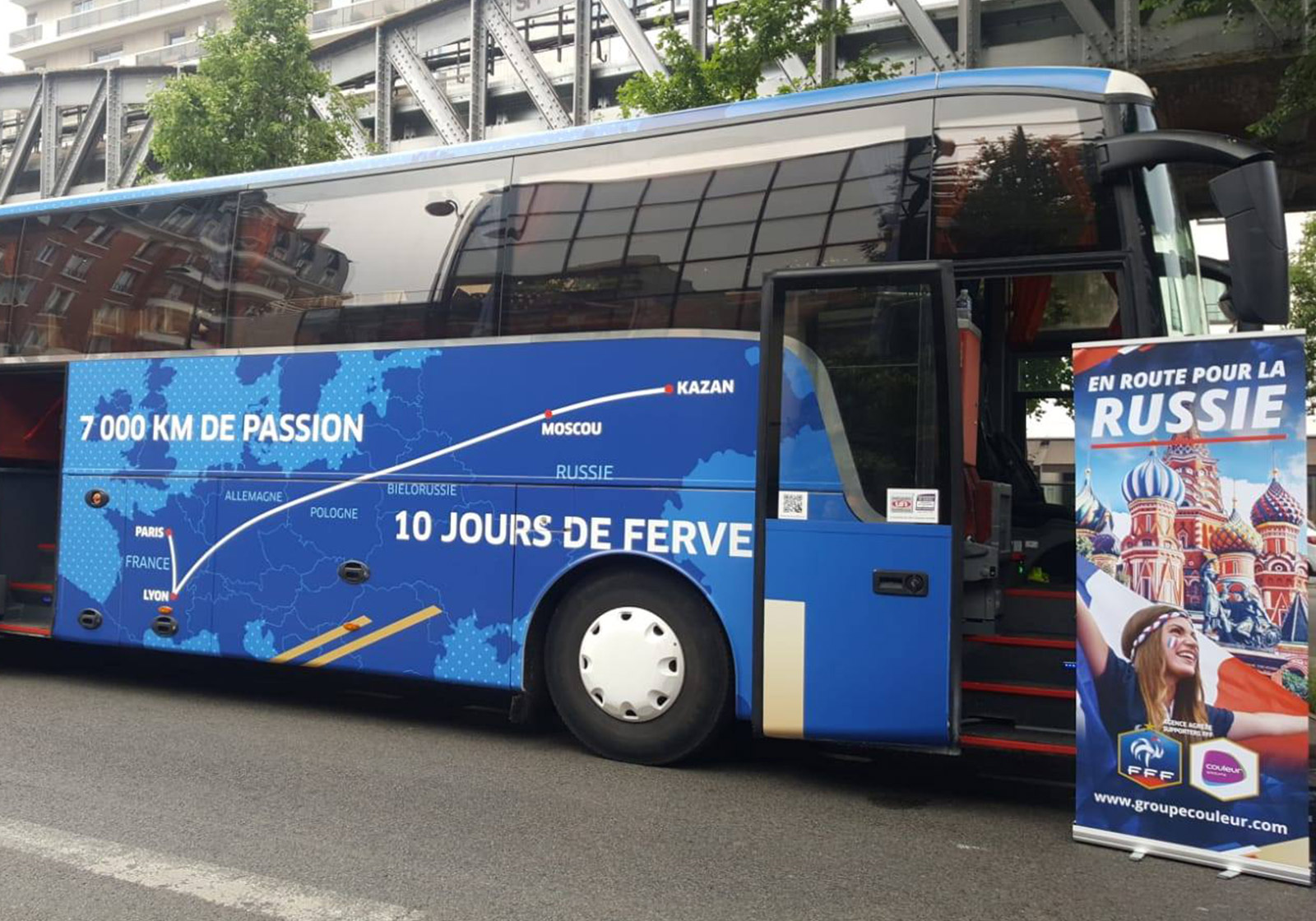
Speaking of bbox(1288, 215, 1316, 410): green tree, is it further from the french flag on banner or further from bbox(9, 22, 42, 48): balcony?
bbox(9, 22, 42, 48): balcony

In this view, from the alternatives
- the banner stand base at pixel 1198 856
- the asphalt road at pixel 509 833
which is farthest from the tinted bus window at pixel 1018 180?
the asphalt road at pixel 509 833

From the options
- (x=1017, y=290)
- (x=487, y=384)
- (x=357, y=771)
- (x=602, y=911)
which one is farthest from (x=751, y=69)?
(x=602, y=911)

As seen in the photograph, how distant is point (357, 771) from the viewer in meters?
5.80

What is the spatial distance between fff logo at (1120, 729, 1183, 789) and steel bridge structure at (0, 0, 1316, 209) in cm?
736

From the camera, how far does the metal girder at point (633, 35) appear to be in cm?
1853

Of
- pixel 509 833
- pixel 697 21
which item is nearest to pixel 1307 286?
pixel 697 21

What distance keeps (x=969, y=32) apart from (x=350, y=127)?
8.97m

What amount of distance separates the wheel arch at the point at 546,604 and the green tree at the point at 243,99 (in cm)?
1113

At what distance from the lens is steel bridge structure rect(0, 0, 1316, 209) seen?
12.8m

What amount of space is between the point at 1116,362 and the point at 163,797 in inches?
185

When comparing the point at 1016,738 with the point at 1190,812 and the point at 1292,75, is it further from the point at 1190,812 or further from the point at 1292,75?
the point at 1292,75

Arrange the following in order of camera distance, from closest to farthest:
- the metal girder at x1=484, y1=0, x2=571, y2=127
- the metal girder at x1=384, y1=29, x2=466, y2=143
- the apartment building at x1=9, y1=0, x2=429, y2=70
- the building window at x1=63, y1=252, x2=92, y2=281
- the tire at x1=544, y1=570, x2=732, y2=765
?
the tire at x1=544, y1=570, x2=732, y2=765, the building window at x1=63, y1=252, x2=92, y2=281, the metal girder at x1=484, y1=0, x2=571, y2=127, the metal girder at x1=384, y1=29, x2=466, y2=143, the apartment building at x1=9, y1=0, x2=429, y2=70

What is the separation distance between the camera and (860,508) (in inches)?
213

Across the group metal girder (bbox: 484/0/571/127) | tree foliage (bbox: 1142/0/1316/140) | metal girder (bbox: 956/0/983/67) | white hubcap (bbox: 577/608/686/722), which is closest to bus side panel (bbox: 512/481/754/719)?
white hubcap (bbox: 577/608/686/722)
